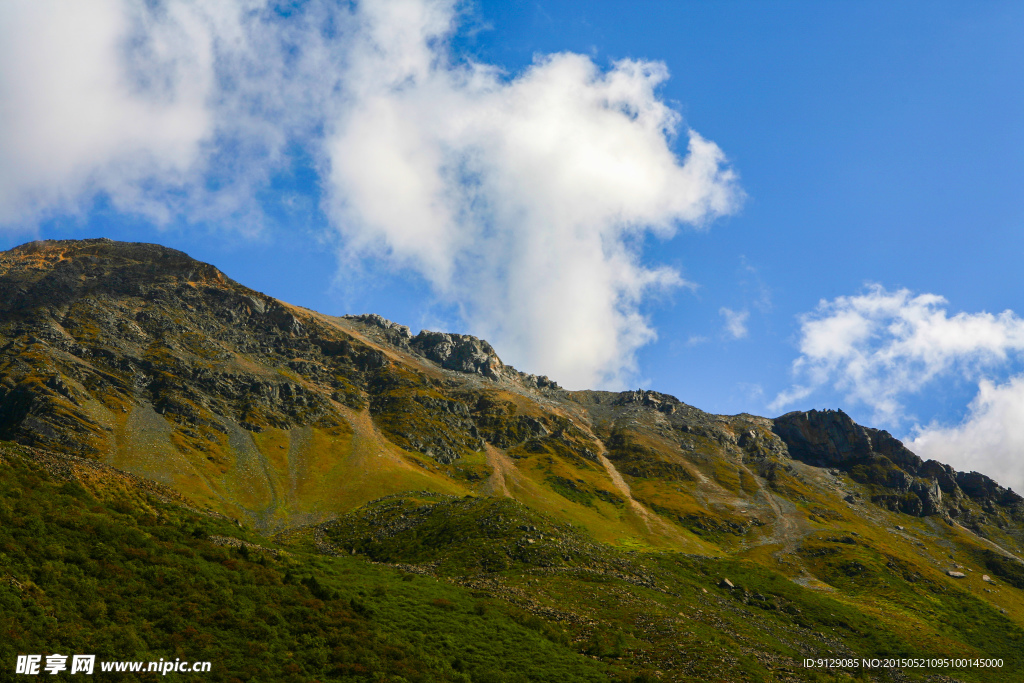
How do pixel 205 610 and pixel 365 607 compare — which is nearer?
pixel 205 610

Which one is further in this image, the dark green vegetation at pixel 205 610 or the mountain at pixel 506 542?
the mountain at pixel 506 542

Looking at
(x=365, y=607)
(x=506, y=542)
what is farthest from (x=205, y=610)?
(x=506, y=542)

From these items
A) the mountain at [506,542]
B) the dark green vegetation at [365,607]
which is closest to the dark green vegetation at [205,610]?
the dark green vegetation at [365,607]

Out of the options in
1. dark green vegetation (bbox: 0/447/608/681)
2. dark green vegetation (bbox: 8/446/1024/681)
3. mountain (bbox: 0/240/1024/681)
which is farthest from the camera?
mountain (bbox: 0/240/1024/681)

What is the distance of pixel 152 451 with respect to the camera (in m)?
144

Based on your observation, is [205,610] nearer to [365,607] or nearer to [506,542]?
[365,607]

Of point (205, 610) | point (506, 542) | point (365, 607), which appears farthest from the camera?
point (506, 542)

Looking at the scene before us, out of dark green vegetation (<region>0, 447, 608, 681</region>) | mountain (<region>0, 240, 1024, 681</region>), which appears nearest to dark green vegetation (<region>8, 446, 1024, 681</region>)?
dark green vegetation (<region>0, 447, 608, 681</region>)

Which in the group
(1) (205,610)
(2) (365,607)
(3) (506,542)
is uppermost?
(3) (506,542)

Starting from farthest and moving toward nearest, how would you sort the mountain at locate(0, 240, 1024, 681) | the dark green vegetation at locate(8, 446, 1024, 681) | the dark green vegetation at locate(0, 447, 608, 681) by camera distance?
the mountain at locate(0, 240, 1024, 681) → the dark green vegetation at locate(8, 446, 1024, 681) → the dark green vegetation at locate(0, 447, 608, 681)

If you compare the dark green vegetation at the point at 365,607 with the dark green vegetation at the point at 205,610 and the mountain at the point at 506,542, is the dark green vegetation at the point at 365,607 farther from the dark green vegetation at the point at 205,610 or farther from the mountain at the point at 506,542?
the mountain at the point at 506,542

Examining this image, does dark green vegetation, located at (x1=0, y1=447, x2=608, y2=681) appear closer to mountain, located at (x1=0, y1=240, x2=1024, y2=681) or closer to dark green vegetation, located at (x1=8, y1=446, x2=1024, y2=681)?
dark green vegetation, located at (x1=8, y1=446, x2=1024, y2=681)

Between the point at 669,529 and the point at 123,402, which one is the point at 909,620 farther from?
the point at 123,402

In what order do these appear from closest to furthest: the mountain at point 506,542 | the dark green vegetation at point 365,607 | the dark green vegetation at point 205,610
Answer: the dark green vegetation at point 205,610, the dark green vegetation at point 365,607, the mountain at point 506,542
